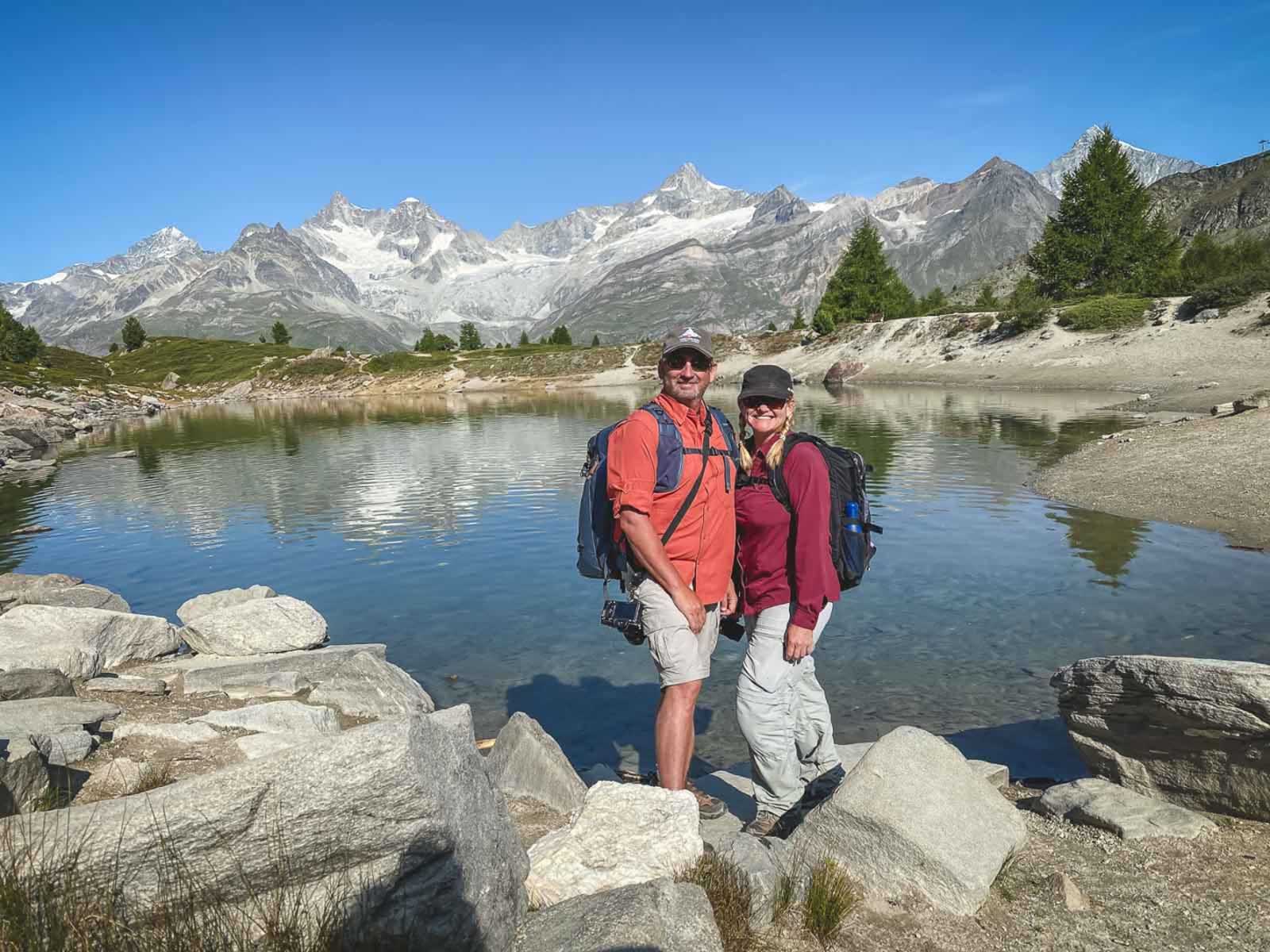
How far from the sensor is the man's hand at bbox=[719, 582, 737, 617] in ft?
22.6

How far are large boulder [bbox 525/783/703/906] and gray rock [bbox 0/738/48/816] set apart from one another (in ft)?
11.8

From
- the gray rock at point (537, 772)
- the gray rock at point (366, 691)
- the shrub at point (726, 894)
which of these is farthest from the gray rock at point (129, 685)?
the shrub at point (726, 894)

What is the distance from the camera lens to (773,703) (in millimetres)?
6648

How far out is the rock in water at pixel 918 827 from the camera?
538 centimetres

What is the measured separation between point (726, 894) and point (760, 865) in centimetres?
37

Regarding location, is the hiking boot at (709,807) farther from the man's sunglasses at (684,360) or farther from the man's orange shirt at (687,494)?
the man's sunglasses at (684,360)

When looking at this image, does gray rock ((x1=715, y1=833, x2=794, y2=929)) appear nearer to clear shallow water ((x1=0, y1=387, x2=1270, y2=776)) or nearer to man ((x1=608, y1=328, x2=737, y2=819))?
man ((x1=608, y1=328, x2=737, y2=819))

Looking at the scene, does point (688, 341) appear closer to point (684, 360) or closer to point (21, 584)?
point (684, 360)

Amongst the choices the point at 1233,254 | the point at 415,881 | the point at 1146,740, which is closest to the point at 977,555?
the point at 1146,740

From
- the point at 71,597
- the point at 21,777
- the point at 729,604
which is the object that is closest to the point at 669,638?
the point at 729,604

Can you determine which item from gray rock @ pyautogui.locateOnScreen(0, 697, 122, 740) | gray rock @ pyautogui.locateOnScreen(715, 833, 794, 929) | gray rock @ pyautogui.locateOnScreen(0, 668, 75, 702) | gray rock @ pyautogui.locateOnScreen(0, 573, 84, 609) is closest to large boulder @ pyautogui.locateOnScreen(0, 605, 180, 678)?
gray rock @ pyautogui.locateOnScreen(0, 668, 75, 702)

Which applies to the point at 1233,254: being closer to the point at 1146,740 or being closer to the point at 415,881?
the point at 1146,740

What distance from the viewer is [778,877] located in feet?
18.1

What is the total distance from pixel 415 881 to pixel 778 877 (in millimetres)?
2573
